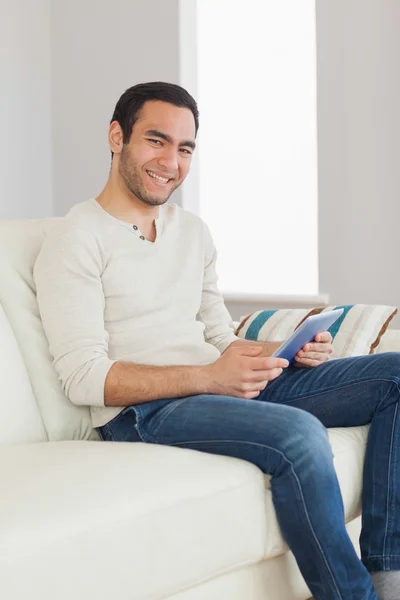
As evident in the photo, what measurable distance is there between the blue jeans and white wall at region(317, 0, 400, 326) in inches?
61.6

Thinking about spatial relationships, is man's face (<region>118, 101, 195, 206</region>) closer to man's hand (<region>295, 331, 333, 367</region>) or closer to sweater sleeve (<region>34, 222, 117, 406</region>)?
sweater sleeve (<region>34, 222, 117, 406</region>)

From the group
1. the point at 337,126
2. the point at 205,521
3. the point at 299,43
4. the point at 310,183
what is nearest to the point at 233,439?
the point at 205,521

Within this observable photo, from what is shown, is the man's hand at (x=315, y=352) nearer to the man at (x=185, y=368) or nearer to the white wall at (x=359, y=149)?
the man at (x=185, y=368)

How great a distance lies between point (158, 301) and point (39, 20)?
10.1 feet

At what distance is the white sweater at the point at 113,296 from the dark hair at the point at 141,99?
0.69ft

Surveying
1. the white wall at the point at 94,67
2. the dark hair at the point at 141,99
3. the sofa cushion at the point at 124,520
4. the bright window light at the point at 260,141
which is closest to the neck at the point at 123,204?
the dark hair at the point at 141,99

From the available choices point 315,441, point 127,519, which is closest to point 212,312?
Result: point 315,441

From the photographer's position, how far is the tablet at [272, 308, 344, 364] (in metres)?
1.78

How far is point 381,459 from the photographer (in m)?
1.75

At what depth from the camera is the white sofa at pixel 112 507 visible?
4.21 ft

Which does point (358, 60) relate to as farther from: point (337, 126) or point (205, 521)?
point (205, 521)

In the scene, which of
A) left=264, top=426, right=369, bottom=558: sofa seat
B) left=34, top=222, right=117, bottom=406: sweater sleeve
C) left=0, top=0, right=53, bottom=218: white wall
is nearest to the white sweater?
left=34, top=222, right=117, bottom=406: sweater sleeve

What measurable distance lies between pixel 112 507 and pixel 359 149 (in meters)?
2.48

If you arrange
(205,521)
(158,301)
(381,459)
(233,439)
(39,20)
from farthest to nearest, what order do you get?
(39,20)
(158,301)
(381,459)
(233,439)
(205,521)
